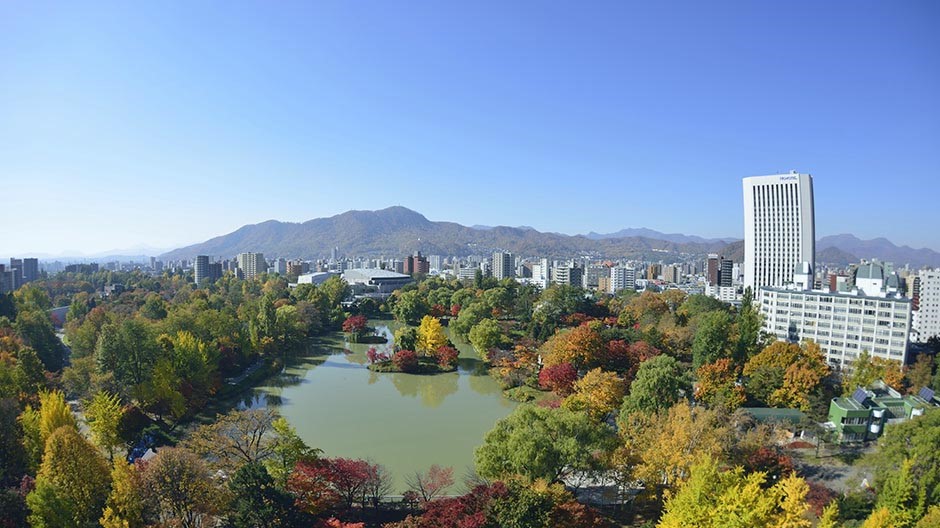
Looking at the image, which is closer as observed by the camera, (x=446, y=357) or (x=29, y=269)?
(x=446, y=357)

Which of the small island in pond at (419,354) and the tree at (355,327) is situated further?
the tree at (355,327)

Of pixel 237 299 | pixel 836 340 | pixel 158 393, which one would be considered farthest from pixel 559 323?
pixel 237 299

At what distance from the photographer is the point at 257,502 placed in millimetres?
6652

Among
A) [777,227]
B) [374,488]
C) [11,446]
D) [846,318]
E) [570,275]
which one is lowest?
[374,488]

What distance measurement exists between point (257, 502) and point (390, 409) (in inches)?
286

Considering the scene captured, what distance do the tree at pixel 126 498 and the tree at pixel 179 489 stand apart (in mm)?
107

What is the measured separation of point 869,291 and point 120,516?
66.6 feet

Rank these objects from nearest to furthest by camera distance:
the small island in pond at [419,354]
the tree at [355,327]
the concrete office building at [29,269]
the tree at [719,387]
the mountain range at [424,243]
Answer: the tree at [719,387], the small island in pond at [419,354], the tree at [355,327], the concrete office building at [29,269], the mountain range at [424,243]

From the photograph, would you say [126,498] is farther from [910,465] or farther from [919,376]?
[919,376]

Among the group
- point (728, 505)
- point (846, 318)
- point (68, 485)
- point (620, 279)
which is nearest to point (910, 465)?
point (728, 505)

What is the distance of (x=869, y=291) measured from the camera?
1638 cm

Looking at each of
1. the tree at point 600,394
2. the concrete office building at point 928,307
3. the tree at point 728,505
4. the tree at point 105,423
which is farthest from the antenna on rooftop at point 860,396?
the concrete office building at point 928,307

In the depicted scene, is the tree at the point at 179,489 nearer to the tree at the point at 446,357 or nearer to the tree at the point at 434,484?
the tree at the point at 434,484

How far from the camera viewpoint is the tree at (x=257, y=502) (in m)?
6.55
